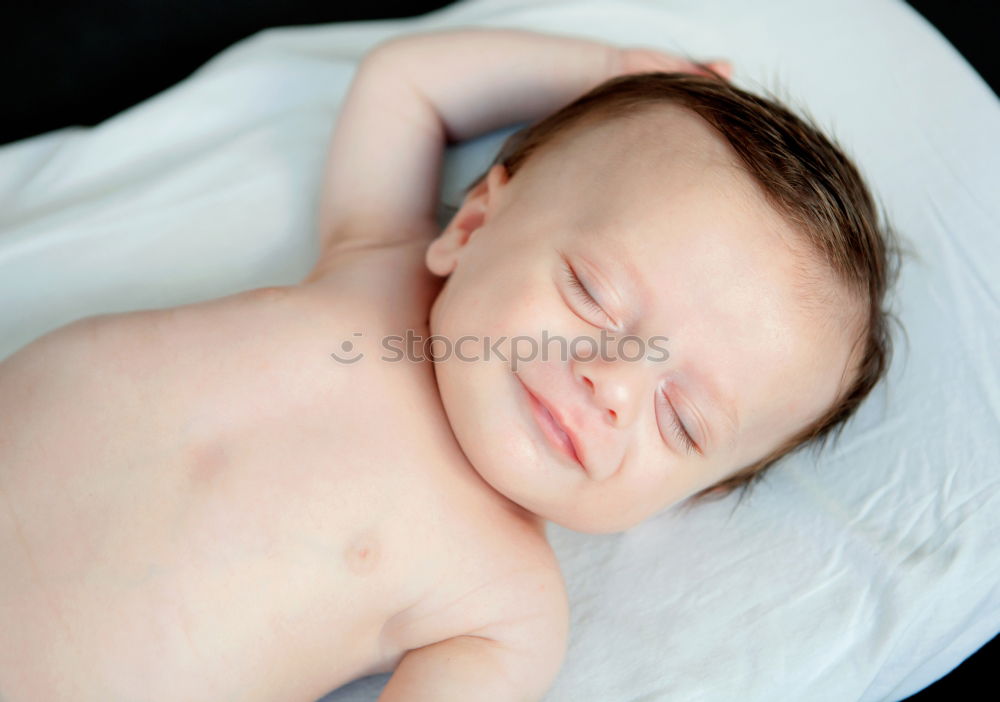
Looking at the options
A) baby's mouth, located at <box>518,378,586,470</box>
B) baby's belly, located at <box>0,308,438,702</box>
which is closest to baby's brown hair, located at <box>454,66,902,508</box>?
baby's mouth, located at <box>518,378,586,470</box>

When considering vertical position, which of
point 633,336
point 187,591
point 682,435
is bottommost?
point 187,591

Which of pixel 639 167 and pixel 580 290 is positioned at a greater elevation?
pixel 639 167

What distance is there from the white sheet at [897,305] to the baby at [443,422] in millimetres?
132

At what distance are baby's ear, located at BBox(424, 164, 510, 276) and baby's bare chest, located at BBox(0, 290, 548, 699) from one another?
15 centimetres

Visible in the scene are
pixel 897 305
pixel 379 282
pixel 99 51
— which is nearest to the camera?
pixel 379 282

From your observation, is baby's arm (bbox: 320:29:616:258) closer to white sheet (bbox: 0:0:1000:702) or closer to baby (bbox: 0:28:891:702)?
white sheet (bbox: 0:0:1000:702)

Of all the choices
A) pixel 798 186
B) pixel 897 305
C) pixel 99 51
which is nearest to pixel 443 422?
pixel 798 186

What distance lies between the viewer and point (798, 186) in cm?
103

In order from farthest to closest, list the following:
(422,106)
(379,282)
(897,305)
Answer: (422,106) < (897,305) < (379,282)

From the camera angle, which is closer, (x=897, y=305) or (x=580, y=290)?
(x=580, y=290)

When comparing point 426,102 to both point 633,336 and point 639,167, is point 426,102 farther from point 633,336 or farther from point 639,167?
point 633,336

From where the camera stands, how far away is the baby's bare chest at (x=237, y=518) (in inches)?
35.4

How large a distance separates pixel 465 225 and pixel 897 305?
63 centimetres

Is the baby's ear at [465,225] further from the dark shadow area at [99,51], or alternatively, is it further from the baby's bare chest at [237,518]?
the dark shadow area at [99,51]
